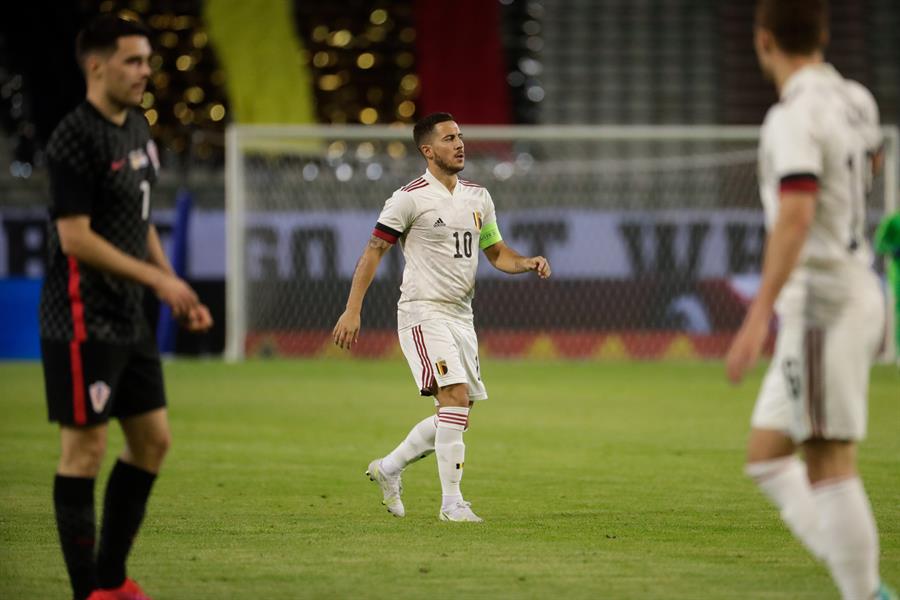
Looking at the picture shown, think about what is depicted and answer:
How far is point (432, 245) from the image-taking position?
22.6 ft

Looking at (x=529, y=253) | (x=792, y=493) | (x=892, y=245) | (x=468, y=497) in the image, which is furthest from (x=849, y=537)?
(x=529, y=253)

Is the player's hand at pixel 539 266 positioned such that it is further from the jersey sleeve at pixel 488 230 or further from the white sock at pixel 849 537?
the white sock at pixel 849 537

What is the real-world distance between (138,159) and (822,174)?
6.91ft

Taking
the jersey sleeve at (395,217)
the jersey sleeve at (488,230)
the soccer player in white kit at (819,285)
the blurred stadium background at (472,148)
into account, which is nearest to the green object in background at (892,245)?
the blurred stadium background at (472,148)

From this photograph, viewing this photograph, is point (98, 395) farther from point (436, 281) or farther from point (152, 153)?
point (436, 281)

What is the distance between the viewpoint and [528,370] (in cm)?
1755

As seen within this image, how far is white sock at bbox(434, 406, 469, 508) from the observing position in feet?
21.5

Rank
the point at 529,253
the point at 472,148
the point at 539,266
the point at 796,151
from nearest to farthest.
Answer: the point at 796,151, the point at 539,266, the point at 529,253, the point at 472,148

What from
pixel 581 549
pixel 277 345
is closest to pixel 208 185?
pixel 277 345

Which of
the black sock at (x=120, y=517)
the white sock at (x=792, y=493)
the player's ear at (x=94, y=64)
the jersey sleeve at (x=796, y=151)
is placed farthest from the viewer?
the black sock at (x=120, y=517)

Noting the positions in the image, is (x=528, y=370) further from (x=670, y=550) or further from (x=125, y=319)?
→ (x=125, y=319)

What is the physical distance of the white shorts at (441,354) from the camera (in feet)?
22.0

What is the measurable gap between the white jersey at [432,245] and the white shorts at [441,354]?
0.21 feet

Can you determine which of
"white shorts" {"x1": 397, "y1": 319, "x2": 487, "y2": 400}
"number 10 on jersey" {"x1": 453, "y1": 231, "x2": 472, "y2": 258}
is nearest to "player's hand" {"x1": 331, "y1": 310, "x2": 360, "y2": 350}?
"white shorts" {"x1": 397, "y1": 319, "x2": 487, "y2": 400}
